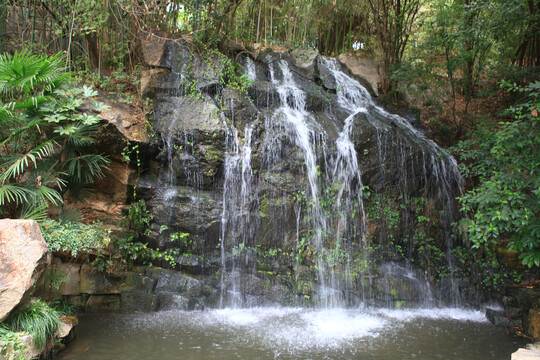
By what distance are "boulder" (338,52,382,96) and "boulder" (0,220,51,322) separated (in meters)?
8.87

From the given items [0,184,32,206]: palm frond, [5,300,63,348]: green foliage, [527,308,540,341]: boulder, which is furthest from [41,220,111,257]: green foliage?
[527,308,540,341]: boulder

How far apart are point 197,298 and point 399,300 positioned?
143 inches

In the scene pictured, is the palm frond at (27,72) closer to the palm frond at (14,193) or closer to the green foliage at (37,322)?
the palm frond at (14,193)

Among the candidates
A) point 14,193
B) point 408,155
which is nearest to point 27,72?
point 14,193

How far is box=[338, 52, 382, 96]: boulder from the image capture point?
1038cm

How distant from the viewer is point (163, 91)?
7.61 metres

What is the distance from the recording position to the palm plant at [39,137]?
15.9 feet

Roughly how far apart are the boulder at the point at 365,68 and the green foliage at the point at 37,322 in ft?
29.8

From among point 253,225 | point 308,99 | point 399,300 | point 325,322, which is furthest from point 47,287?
point 308,99

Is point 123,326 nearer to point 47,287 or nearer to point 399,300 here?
point 47,287

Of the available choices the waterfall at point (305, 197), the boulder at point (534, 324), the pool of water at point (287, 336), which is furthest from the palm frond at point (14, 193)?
the boulder at point (534, 324)

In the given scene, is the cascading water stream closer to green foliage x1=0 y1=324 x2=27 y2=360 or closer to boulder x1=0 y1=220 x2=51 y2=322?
boulder x1=0 y1=220 x2=51 y2=322

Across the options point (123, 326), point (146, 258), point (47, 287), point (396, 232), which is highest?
point (396, 232)

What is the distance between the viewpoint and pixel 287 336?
4926 mm
